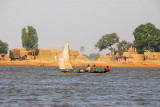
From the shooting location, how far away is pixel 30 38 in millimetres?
150750

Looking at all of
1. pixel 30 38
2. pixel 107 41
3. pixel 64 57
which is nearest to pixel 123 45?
pixel 107 41

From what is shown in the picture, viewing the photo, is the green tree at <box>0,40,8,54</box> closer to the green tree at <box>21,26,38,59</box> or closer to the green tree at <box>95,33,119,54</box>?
the green tree at <box>21,26,38,59</box>

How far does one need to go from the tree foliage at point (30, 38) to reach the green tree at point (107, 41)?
129 ft

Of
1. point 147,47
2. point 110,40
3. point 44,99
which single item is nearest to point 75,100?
point 44,99

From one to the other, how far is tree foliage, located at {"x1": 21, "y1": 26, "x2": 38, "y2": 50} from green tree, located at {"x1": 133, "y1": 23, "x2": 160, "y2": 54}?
155 ft

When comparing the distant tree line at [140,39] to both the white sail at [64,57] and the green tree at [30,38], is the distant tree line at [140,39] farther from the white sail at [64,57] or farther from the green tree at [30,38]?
the white sail at [64,57]

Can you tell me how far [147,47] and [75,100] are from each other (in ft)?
426

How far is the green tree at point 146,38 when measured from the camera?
151000 millimetres

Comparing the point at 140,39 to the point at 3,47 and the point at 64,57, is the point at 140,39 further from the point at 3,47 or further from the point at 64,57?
the point at 64,57

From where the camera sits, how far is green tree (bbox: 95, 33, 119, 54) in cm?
17675

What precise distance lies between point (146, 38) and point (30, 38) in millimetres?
53639

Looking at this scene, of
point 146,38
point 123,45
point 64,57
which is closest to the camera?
point 64,57

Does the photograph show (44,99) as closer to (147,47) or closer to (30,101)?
(30,101)

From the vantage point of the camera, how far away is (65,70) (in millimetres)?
73312
